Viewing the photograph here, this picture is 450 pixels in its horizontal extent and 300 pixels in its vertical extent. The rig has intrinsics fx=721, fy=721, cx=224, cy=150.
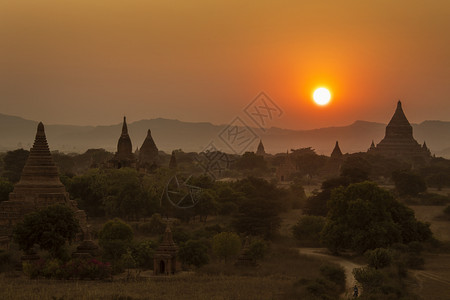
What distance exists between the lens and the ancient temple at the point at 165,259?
35.9 metres

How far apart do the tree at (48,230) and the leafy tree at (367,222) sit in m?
15.5

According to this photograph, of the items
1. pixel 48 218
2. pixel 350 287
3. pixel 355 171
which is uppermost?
pixel 355 171

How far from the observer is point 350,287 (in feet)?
110

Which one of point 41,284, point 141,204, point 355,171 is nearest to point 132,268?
point 41,284

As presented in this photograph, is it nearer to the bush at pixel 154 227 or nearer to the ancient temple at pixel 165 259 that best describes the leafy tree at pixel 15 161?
the bush at pixel 154 227

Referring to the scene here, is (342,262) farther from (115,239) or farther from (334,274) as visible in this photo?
(115,239)

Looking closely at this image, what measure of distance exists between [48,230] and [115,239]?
4.66m

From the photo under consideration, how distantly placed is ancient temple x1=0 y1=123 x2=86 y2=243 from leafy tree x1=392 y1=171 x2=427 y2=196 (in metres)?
37.2

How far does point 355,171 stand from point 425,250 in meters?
16.4

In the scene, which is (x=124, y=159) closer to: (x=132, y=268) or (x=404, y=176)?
(x=404, y=176)

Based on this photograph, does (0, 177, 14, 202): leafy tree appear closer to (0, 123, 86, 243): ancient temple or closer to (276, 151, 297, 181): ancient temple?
(0, 123, 86, 243): ancient temple

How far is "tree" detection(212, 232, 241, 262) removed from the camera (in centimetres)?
4012

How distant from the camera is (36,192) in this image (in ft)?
142

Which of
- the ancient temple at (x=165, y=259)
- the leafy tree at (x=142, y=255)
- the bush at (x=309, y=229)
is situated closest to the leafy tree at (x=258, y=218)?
the bush at (x=309, y=229)
